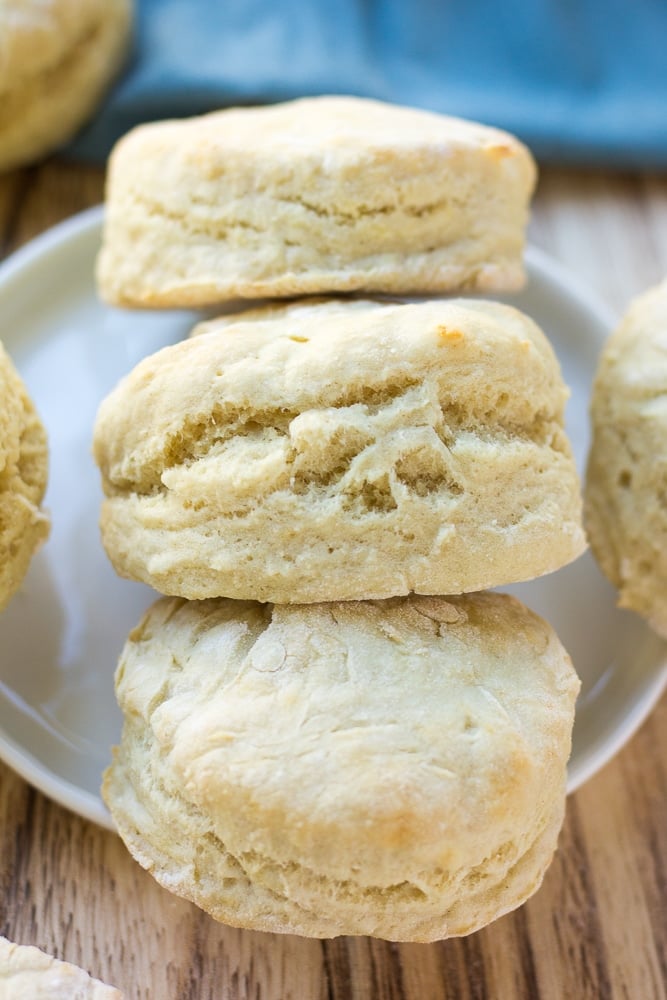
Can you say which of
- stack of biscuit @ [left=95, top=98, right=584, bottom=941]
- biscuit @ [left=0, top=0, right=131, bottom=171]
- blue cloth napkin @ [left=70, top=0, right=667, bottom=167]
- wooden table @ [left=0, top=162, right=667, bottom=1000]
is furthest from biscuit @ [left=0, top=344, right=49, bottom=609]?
blue cloth napkin @ [left=70, top=0, right=667, bottom=167]

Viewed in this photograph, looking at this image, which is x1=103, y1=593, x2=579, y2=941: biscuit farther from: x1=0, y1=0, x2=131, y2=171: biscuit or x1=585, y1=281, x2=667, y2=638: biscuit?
x1=0, y1=0, x2=131, y2=171: biscuit

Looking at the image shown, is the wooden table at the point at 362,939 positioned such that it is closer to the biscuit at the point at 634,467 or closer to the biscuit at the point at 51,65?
the biscuit at the point at 634,467

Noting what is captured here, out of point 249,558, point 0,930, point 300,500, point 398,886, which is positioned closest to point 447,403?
point 300,500

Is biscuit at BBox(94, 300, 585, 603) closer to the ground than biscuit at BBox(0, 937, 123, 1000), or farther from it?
farther from it

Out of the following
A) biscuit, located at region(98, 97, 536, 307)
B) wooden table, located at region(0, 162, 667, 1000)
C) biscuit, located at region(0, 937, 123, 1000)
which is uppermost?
biscuit, located at region(98, 97, 536, 307)

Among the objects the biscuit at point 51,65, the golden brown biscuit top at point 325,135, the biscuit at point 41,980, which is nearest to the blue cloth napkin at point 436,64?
the biscuit at point 51,65
